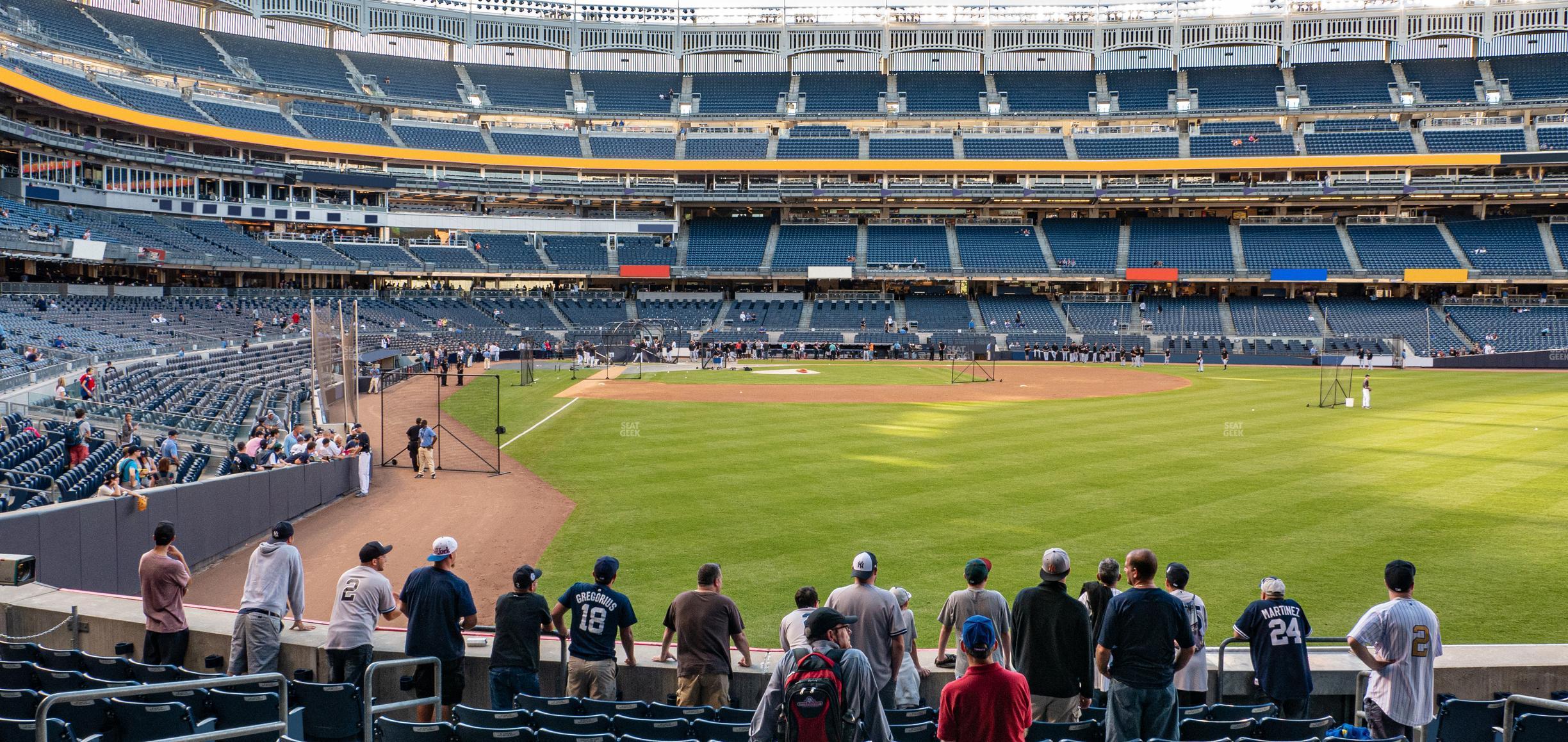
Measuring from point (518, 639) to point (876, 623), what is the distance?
9.44 ft

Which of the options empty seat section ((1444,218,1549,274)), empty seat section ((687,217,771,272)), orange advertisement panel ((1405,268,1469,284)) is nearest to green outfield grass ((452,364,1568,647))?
orange advertisement panel ((1405,268,1469,284))

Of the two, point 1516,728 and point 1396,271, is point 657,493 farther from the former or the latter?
point 1396,271

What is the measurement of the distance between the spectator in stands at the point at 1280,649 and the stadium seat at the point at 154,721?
24.7 feet

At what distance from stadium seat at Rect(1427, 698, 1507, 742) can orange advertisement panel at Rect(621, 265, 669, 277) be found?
7279 centimetres

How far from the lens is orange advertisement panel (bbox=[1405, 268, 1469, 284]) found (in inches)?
2657

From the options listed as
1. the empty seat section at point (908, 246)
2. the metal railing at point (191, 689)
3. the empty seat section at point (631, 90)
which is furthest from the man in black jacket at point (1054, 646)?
the empty seat section at point (631, 90)

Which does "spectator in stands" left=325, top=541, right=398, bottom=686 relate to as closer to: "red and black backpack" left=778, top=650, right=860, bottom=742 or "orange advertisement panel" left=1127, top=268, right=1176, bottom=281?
"red and black backpack" left=778, top=650, right=860, bottom=742

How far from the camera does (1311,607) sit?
1270cm

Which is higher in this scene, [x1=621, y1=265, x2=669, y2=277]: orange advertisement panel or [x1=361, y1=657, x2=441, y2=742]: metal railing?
[x1=621, y1=265, x2=669, y2=277]: orange advertisement panel

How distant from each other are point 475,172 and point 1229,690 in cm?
7941

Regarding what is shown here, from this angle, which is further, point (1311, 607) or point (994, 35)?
point (994, 35)

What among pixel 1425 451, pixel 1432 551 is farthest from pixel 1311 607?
pixel 1425 451

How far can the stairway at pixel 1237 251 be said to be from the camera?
238ft

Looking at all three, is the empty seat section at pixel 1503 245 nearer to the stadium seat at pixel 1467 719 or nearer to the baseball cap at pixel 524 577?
the stadium seat at pixel 1467 719
